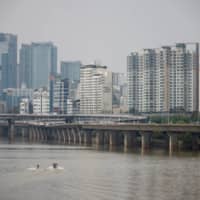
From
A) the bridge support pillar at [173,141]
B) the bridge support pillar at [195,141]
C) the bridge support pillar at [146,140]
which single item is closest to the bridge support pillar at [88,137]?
the bridge support pillar at [146,140]

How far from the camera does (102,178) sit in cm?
7331

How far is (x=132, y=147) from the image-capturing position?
460 ft

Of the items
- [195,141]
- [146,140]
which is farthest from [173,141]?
[146,140]

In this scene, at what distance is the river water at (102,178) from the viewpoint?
A: 6169 centimetres

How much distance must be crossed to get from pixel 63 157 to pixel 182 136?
1429 inches

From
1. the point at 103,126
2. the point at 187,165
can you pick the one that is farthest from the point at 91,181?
the point at 103,126

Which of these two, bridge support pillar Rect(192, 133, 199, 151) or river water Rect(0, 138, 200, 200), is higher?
bridge support pillar Rect(192, 133, 199, 151)

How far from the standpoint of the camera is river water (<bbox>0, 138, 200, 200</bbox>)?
61688mm

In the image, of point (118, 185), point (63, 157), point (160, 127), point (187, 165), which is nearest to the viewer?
point (118, 185)

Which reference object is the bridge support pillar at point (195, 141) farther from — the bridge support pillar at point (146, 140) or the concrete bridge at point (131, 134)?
the bridge support pillar at point (146, 140)

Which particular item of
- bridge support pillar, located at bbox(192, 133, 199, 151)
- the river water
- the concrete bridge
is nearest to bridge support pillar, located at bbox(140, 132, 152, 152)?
the concrete bridge

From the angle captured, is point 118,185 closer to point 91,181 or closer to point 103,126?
point 91,181

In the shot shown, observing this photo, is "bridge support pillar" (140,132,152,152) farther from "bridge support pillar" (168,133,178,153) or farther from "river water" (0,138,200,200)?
"river water" (0,138,200,200)

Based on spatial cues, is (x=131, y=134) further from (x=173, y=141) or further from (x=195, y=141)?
(x=173, y=141)
